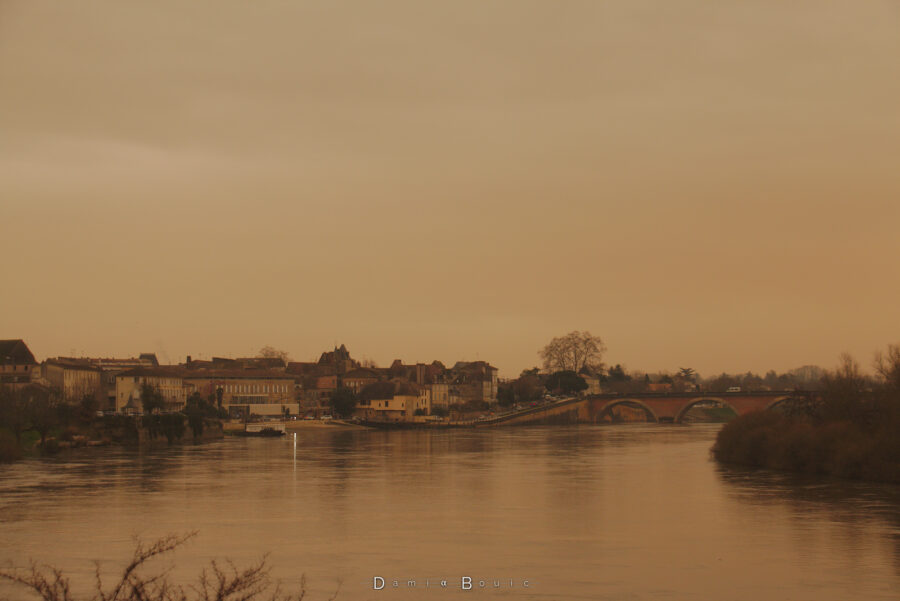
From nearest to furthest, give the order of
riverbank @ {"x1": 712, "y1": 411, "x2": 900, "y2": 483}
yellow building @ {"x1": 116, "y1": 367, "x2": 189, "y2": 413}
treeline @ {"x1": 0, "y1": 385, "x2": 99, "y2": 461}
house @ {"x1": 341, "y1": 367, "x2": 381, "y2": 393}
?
riverbank @ {"x1": 712, "y1": 411, "x2": 900, "y2": 483} → treeline @ {"x1": 0, "y1": 385, "x2": 99, "y2": 461} → yellow building @ {"x1": 116, "y1": 367, "x2": 189, "y2": 413} → house @ {"x1": 341, "y1": 367, "x2": 381, "y2": 393}

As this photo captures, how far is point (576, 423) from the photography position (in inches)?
4865

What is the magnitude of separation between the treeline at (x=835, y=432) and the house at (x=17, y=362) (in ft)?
187

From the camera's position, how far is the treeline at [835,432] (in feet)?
117

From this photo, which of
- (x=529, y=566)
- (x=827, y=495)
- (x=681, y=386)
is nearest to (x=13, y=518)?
(x=529, y=566)

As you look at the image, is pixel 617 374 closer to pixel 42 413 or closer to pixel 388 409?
pixel 388 409

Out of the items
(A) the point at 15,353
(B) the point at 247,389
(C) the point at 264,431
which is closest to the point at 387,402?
(B) the point at 247,389

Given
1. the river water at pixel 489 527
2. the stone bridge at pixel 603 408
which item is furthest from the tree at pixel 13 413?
the stone bridge at pixel 603 408

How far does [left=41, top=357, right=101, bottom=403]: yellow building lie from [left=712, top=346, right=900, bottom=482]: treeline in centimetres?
5739

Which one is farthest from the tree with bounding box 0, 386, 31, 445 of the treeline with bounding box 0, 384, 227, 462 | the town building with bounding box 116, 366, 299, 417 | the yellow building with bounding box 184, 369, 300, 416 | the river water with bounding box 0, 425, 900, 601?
the yellow building with bounding box 184, 369, 300, 416

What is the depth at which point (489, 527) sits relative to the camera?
25609 mm

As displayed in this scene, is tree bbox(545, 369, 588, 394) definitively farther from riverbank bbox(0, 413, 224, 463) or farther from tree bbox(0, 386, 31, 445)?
tree bbox(0, 386, 31, 445)

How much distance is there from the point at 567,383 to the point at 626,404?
1210cm

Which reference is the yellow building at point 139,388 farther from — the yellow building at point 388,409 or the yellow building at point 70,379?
the yellow building at point 388,409

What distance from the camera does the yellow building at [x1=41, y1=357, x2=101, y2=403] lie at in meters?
87.9
